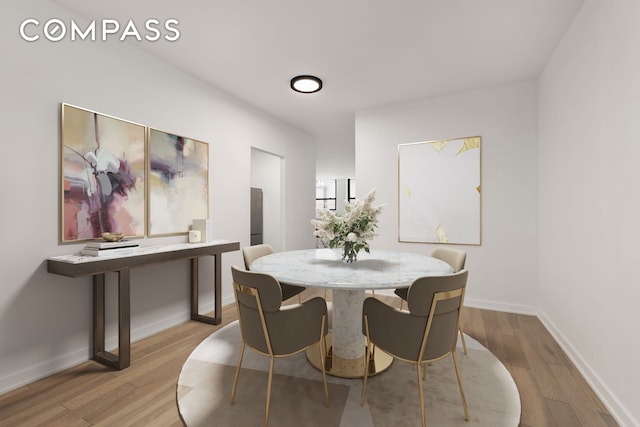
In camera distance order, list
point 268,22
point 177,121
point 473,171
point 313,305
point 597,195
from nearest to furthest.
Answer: point 313,305, point 597,195, point 268,22, point 177,121, point 473,171

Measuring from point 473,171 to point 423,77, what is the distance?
131 cm

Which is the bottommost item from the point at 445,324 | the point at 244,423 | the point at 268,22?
the point at 244,423

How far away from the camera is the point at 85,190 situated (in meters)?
2.35

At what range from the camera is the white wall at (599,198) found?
163 centimetres

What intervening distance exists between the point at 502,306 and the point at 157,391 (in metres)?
3.65

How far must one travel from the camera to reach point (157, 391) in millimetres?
1933

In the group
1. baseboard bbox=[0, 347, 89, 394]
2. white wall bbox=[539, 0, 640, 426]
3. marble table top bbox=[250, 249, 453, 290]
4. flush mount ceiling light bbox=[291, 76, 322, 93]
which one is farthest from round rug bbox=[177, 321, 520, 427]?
flush mount ceiling light bbox=[291, 76, 322, 93]

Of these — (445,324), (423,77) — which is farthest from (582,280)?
(423,77)

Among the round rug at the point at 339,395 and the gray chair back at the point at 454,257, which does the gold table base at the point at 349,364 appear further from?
the gray chair back at the point at 454,257

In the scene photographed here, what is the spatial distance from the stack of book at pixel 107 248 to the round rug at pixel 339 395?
1.01 metres

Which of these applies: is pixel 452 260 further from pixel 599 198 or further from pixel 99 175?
pixel 99 175

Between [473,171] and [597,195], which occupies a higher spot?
[473,171]

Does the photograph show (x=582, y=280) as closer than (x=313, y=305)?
No

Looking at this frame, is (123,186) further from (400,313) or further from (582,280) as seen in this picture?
(582,280)
